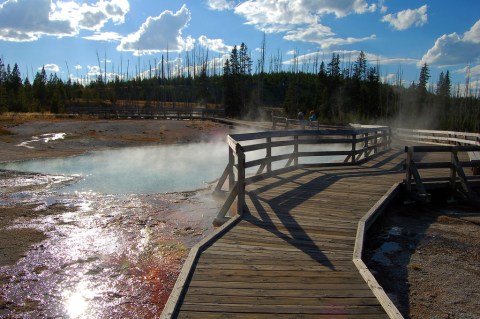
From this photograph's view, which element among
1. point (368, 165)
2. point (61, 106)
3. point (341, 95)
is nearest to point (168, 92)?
point (61, 106)

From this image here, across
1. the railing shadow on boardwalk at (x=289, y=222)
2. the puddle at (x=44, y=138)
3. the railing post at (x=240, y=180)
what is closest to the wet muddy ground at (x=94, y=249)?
the railing post at (x=240, y=180)

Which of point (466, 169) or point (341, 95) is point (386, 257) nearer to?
point (466, 169)

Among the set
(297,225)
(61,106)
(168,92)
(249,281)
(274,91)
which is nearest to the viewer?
(249,281)

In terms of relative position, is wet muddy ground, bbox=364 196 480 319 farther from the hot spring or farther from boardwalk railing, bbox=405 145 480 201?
the hot spring

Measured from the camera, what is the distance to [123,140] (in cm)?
2841

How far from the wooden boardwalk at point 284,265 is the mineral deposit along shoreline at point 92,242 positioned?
3.59 feet

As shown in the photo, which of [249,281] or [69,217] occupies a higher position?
[249,281]

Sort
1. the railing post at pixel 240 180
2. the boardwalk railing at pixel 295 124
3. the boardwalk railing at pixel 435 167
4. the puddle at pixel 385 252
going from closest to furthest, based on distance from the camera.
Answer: the puddle at pixel 385 252
the railing post at pixel 240 180
the boardwalk railing at pixel 435 167
the boardwalk railing at pixel 295 124

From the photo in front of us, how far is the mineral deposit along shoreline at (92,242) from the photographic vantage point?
517 cm

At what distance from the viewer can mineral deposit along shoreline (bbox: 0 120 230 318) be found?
5.17 meters

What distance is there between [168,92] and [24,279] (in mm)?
102291

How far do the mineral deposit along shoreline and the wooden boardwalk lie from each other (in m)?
1.09

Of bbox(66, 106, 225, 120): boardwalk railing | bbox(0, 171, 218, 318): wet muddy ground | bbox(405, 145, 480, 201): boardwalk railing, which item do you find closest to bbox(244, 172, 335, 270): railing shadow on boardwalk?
bbox(0, 171, 218, 318): wet muddy ground

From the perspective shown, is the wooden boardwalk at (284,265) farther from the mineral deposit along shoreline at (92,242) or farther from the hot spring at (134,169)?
the hot spring at (134,169)
